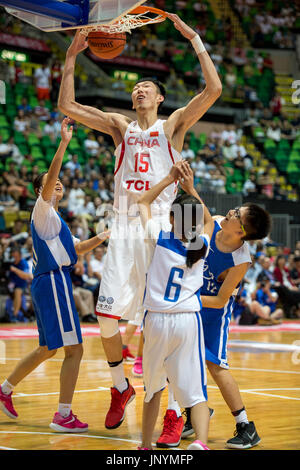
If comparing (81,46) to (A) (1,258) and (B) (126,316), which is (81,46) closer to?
(B) (126,316)

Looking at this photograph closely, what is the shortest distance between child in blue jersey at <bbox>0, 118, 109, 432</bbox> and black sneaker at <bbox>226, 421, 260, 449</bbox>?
102 centimetres

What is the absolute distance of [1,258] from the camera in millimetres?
12836

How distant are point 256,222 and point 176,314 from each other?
1.01 metres

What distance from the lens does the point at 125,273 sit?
16.5 feet

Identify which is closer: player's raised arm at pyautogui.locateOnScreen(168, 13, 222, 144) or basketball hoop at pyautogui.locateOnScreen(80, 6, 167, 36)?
player's raised arm at pyautogui.locateOnScreen(168, 13, 222, 144)

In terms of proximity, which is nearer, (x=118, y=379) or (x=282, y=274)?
(x=118, y=379)

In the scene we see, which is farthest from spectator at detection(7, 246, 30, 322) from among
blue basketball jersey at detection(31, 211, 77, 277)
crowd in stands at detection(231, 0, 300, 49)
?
crowd in stands at detection(231, 0, 300, 49)

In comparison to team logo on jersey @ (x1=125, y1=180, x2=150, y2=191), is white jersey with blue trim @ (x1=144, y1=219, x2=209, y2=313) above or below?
below

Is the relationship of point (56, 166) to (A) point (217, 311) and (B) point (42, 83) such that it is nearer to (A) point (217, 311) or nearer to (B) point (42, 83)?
(A) point (217, 311)

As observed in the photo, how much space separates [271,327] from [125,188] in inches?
365

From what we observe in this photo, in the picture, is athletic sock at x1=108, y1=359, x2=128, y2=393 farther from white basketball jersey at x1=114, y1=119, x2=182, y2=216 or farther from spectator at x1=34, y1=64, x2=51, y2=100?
spectator at x1=34, y1=64, x2=51, y2=100

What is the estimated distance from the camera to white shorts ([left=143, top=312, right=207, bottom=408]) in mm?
4008

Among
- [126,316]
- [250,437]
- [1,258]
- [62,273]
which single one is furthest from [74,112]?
[1,258]

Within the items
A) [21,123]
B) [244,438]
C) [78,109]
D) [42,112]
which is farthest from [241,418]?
[42,112]
